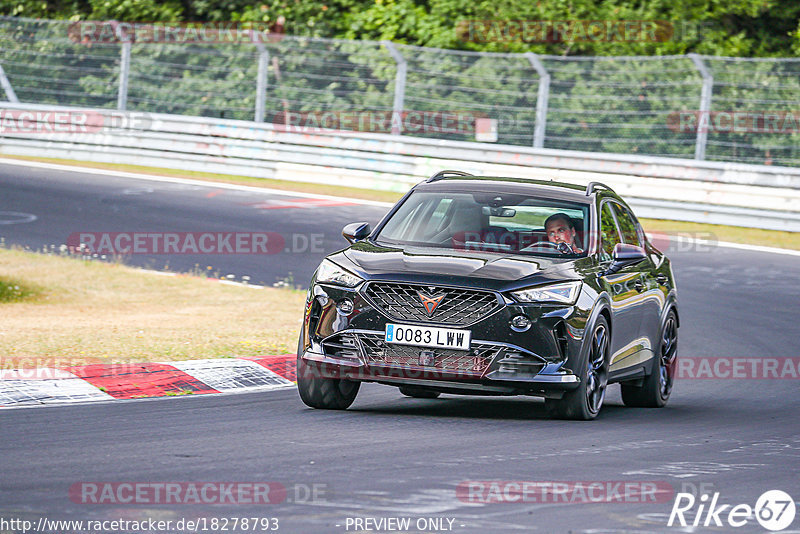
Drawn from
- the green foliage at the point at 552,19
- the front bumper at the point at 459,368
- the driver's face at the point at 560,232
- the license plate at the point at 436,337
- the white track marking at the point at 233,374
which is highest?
the green foliage at the point at 552,19

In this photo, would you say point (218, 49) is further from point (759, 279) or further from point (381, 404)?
point (381, 404)

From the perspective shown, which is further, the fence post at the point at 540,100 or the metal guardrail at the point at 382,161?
the fence post at the point at 540,100

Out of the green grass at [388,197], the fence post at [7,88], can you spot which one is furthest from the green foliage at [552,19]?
the green grass at [388,197]

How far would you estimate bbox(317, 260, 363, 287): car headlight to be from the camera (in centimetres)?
867

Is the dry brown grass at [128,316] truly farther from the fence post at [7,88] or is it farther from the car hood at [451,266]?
the fence post at [7,88]

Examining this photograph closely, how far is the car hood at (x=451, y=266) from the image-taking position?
27.9ft

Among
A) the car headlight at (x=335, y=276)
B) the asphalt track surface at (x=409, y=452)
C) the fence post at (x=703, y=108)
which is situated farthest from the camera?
the fence post at (x=703, y=108)

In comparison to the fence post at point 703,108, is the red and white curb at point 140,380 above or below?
below

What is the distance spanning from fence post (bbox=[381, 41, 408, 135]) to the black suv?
49.3 ft

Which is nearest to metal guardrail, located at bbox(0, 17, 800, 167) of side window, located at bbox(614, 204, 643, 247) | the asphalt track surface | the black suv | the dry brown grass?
the dry brown grass

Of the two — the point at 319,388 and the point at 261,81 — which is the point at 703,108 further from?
the point at 319,388

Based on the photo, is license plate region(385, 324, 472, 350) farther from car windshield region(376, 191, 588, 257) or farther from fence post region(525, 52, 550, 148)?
fence post region(525, 52, 550, 148)

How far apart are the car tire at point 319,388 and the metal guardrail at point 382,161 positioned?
14166 mm

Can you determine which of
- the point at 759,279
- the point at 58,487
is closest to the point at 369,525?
the point at 58,487
